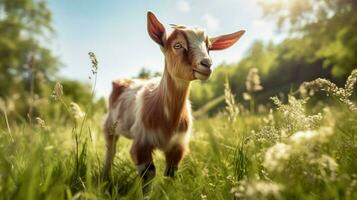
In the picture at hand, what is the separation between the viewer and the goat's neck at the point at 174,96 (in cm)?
418

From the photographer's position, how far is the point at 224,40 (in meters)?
4.58

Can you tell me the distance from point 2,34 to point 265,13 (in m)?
22.1

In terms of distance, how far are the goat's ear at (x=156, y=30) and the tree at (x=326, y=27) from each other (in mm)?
17339

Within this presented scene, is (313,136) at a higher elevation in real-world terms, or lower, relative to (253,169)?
higher

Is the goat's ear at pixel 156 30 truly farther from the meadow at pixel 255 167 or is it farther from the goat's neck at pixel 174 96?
the meadow at pixel 255 167

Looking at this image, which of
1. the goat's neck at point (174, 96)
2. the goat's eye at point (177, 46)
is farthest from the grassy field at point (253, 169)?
the goat's eye at point (177, 46)

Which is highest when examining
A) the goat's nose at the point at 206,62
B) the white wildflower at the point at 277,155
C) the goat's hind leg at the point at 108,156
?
the goat's nose at the point at 206,62

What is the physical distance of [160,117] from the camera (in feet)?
13.8

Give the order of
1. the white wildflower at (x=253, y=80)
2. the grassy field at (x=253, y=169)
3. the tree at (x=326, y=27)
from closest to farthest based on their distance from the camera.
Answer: the grassy field at (x=253, y=169) < the white wildflower at (x=253, y=80) < the tree at (x=326, y=27)

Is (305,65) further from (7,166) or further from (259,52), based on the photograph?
(7,166)

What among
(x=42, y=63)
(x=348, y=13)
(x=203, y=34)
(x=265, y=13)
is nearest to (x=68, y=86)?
(x=42, y=63)

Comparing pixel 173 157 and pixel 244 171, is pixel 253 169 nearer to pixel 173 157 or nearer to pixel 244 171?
pixel 244 171

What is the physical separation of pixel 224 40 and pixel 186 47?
2.46 feet

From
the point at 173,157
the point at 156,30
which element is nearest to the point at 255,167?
the point at 173,157
